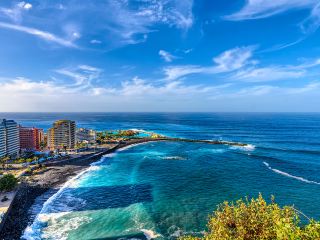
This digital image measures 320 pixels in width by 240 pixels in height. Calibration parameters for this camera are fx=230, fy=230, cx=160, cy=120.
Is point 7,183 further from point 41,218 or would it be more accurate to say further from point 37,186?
point 41,218

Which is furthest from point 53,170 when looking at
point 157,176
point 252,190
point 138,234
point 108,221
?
point 252,190

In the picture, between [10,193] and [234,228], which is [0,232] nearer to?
[10,193]

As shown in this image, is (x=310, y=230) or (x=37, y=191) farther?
(x=37, y=191)

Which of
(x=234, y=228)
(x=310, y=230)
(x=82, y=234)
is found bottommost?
(x=82, y=234)

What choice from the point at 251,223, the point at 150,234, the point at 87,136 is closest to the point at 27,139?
the point at 87,136

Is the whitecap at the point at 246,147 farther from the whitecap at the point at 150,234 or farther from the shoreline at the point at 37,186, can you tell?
the whitecap at the point at 150,234

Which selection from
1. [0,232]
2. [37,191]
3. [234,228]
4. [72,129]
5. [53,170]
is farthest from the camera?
[72,129]

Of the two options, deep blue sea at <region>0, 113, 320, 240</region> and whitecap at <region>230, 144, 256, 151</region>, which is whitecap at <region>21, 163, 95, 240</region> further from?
whitecap at <region>230, 144, 256, 151</region>
